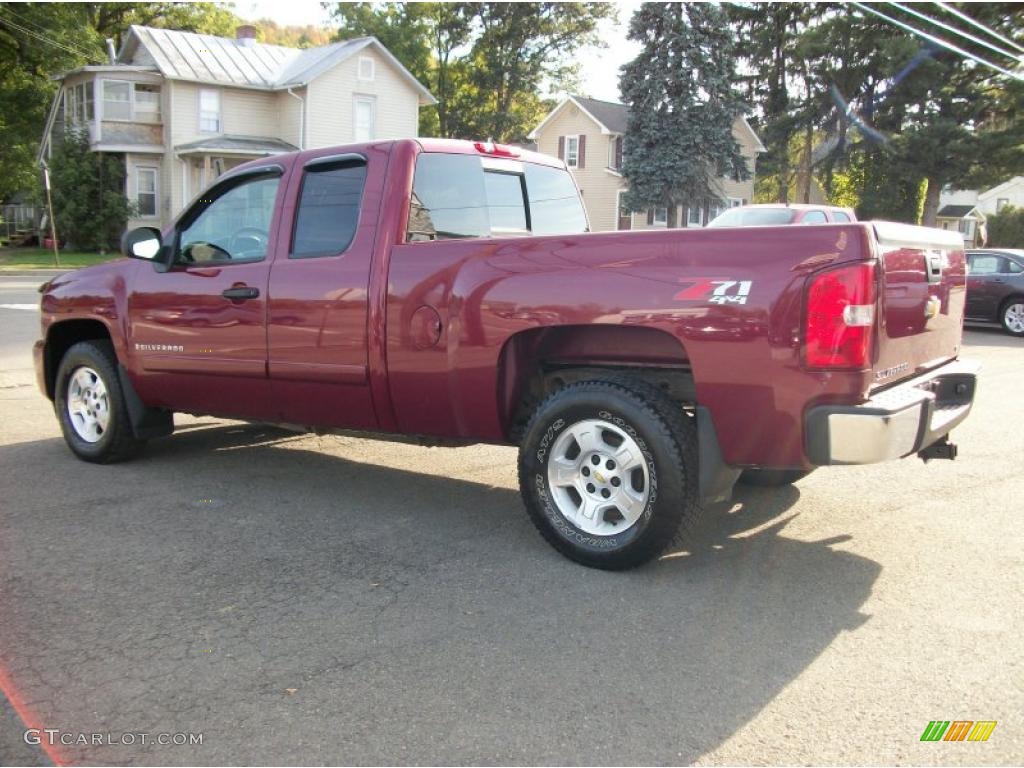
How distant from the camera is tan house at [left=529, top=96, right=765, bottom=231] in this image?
139 ft

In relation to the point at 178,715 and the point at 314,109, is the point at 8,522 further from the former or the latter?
the point at 314,109

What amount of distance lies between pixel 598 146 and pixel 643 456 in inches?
1606

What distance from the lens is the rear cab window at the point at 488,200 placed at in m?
4.85

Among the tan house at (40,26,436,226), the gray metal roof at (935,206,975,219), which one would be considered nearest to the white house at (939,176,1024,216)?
the gray metal roof at (935,206,975,219)

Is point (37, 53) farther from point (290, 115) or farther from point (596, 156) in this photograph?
point (596, 156)

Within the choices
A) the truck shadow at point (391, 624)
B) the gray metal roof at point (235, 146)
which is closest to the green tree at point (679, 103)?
the gray metal roof at point (235, 146)

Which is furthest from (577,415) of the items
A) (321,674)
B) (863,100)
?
(863,100)

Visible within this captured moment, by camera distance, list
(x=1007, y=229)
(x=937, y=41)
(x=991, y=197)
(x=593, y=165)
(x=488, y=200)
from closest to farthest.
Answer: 1. (x=488, y=200)
2. (x=937, y=41)
3. (x=1007, y=229)
4. (x=593, y=165)
5. (x=991, y=197)

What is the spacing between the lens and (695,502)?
3986 mm

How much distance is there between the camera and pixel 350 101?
37.2 metres

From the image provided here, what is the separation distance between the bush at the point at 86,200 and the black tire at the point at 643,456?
32.6 metres

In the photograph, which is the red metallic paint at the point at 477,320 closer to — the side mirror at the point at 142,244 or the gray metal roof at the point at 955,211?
the side mirror at the point at 142,244

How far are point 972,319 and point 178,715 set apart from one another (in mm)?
16978

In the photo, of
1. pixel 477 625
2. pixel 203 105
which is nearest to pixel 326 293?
pixel 477 625
